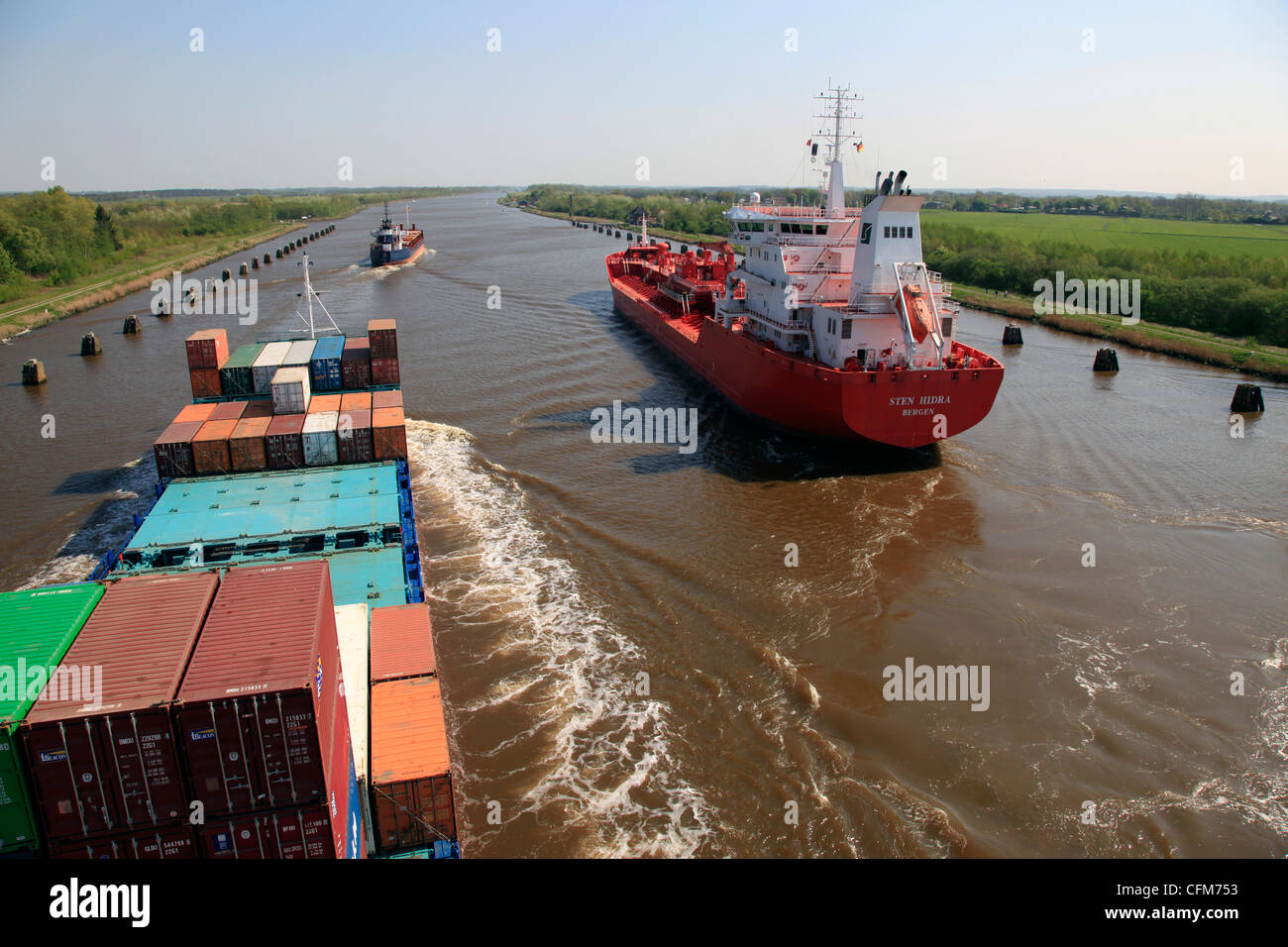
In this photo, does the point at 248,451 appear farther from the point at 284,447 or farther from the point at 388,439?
the point at 388,439

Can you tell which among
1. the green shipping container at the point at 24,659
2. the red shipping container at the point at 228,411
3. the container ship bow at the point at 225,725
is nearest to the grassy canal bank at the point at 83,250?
the red shipping container at the point at 228,411

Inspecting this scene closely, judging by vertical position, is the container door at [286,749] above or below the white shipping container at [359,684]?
above

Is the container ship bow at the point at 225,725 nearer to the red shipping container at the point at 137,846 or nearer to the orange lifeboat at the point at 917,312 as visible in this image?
the red shipping container at the point at 137,846

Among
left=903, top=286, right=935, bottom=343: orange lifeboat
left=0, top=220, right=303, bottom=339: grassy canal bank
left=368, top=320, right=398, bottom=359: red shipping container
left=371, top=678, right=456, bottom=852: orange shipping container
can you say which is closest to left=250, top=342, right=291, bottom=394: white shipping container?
left=368, top=320, right=398, bottom=359: red shipping container

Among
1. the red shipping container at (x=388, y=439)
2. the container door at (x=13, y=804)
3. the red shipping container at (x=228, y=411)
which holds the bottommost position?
the container door at (x=13, y=804)
